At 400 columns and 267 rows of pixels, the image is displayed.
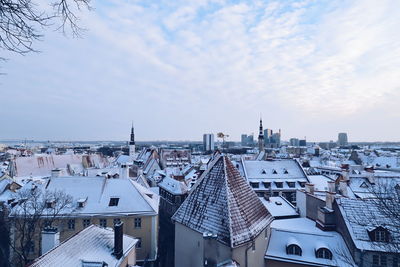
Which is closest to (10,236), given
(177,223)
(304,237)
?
(177,223)

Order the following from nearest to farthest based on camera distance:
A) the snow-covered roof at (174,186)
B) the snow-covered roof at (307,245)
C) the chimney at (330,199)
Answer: the snow-covered roof at (307,245)
the chimney at (330,199)
the snow-covered roof at (174,186)

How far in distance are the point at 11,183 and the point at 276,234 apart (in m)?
34.9

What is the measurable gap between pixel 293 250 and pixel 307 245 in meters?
1.14

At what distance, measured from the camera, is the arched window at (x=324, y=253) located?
53.7ft

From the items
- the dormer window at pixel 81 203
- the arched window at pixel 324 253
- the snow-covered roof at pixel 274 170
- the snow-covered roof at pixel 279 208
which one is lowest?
the arched window at pixel 324 253

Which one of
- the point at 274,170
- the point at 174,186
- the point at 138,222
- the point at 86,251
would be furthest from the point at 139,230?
the point at 274,170

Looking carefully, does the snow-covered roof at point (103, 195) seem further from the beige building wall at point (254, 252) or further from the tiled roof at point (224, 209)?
the beige building wall at point (254, 252)

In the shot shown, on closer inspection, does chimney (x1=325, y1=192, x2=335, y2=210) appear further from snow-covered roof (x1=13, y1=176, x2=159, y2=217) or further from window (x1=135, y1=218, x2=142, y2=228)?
window (x1=135, y1=218, x2=142, y2=228)

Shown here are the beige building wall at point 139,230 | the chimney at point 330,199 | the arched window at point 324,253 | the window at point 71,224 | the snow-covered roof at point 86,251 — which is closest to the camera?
the snow-covered roof at point 86,251

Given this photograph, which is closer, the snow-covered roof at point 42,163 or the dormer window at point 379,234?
the dormer window at point 379,234

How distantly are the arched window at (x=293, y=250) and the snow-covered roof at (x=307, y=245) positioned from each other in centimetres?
19

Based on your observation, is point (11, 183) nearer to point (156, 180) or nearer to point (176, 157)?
point (156, 180)

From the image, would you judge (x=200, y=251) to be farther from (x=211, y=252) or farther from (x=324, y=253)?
(x=324, y=253)

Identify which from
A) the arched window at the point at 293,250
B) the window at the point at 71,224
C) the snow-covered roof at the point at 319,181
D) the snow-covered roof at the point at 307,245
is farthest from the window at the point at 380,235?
the window at the point at 71,224
